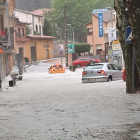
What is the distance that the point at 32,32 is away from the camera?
246 feet

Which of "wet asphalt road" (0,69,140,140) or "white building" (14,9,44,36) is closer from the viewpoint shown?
"wet asphalt road" (0,69,140,140)

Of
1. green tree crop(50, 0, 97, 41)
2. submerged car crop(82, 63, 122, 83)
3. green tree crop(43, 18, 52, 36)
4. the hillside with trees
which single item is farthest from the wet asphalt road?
the hillside with trees

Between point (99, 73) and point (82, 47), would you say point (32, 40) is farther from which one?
point (99, 73)

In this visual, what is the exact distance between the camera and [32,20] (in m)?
72.2

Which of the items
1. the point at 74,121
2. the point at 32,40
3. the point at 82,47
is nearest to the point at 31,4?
the point at 82,47

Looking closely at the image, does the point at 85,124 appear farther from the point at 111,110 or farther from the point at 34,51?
the point at 34,51

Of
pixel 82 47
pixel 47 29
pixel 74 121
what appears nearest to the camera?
pixel 74 121

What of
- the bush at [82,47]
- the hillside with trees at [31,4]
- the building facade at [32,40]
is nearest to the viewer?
the building facade at [32,40]

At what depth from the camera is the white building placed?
6981 cm

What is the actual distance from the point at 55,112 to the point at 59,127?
212 centimetres

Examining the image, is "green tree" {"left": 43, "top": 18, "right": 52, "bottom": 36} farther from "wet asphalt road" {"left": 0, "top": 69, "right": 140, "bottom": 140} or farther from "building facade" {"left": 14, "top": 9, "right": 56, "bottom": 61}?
"wet asphalt road" {"left": 0, "top": 69, "right": 140, "bottom": 140}

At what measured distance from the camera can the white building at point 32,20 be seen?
69.8 metres

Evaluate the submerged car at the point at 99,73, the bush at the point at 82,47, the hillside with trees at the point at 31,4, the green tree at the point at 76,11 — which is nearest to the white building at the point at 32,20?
the bush at the point at 82,47

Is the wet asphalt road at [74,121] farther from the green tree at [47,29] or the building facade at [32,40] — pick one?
the green tree at [47,29]
